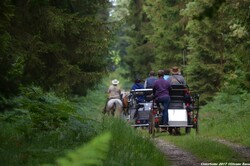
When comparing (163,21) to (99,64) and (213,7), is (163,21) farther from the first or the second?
(213,7)

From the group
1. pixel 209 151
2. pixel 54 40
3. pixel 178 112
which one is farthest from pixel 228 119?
pixel 209 151

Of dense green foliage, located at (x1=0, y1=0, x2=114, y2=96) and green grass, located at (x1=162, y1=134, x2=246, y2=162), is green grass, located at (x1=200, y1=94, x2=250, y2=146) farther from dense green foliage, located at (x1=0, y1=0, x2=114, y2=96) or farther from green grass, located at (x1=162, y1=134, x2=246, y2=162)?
dense green foliage, located at (x1=0, y1=0, x2=114, y2=96)

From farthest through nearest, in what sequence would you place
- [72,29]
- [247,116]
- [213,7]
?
[247,116], [72,29], [213,7]

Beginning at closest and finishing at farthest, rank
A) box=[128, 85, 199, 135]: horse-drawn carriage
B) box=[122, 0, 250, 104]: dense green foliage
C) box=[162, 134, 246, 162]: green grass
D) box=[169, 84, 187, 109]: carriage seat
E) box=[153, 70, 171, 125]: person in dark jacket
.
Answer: box=[162, 134, 246, 162]: green grass, box=[153, 70, 171, 125]: person in dark jacket, box=[128, 85, 199, 135]: horse-drawn carriage, box=[169, 84, 187, 109]: carriage seat, box=[122, 0, 250, 104]: dense green foliage

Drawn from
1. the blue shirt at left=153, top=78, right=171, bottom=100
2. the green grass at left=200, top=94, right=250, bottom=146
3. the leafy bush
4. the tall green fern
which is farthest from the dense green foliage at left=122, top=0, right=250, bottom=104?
the tall green fern

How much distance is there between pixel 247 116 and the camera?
17.8 m

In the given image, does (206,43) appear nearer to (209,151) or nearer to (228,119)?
(228,119)

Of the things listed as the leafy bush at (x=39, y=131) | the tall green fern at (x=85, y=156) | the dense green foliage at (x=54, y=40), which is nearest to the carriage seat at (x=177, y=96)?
the dense green foliage at (x=54, y=40)

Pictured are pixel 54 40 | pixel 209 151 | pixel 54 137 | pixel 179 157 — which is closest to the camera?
pixel 54 137

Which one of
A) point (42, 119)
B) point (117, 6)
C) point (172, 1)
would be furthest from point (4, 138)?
point (117, 6)

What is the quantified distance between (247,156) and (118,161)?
403 centimetres

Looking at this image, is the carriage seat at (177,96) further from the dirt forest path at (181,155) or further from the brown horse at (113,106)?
the brown horse at (113,106)

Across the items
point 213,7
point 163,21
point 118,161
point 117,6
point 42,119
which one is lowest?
point 118,161

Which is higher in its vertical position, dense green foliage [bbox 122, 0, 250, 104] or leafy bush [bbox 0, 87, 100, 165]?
dense green foliage [bbox 122, 0, 250, 104]
